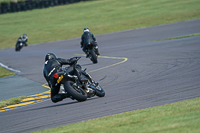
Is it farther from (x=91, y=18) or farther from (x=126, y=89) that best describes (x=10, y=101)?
(x=91, y=18)

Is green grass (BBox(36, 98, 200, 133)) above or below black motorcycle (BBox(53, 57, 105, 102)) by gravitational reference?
above

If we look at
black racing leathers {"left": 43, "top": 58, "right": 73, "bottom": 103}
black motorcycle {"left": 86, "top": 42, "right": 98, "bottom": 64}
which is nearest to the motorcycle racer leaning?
black racing leathers {"left": 43, "top": 58, "right": 73, "bottom": 103}

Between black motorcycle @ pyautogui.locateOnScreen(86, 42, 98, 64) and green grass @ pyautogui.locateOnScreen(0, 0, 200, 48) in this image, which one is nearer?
black motorcycle @ pyautogui.locateOnScreen(86, 42, 98, 64)

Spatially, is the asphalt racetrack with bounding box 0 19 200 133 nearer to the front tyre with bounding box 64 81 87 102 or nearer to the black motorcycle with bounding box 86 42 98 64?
the front tyre with bounding box 64 81 87 102

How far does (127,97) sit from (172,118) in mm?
3334

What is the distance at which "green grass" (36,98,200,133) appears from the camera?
5.02 m

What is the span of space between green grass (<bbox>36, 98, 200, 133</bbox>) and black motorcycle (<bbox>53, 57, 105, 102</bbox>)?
2.13 meters

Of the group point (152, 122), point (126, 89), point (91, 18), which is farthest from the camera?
point (91, 18)

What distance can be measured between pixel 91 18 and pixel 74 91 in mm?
36014

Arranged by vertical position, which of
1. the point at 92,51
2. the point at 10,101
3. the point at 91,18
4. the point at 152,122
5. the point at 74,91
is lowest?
the point at 91,18

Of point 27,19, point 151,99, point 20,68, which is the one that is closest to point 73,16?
point 27,19

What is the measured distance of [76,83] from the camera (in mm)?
8898

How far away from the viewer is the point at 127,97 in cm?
891

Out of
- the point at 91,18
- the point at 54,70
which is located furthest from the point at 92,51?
the point at 91,18
